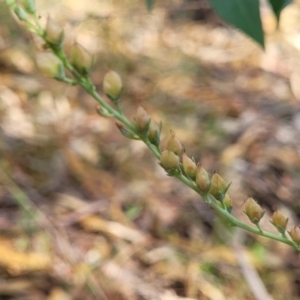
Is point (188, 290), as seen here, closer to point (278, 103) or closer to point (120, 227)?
point (120, 227)

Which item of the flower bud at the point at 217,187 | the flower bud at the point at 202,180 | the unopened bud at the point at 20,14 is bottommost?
the flower bud at the point at 217,187

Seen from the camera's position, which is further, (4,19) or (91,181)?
(4,19)

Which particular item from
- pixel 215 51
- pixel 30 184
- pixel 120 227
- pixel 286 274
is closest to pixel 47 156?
pixel 30 184

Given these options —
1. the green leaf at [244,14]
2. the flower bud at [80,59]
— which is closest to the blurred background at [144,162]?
the green leaf at [244,14]

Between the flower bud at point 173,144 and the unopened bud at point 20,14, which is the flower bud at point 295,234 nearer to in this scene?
the flower bud at point 173,144

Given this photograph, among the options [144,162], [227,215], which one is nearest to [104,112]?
[227,215]

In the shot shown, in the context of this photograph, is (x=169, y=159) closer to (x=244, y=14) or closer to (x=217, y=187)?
(x=217, y=187)
